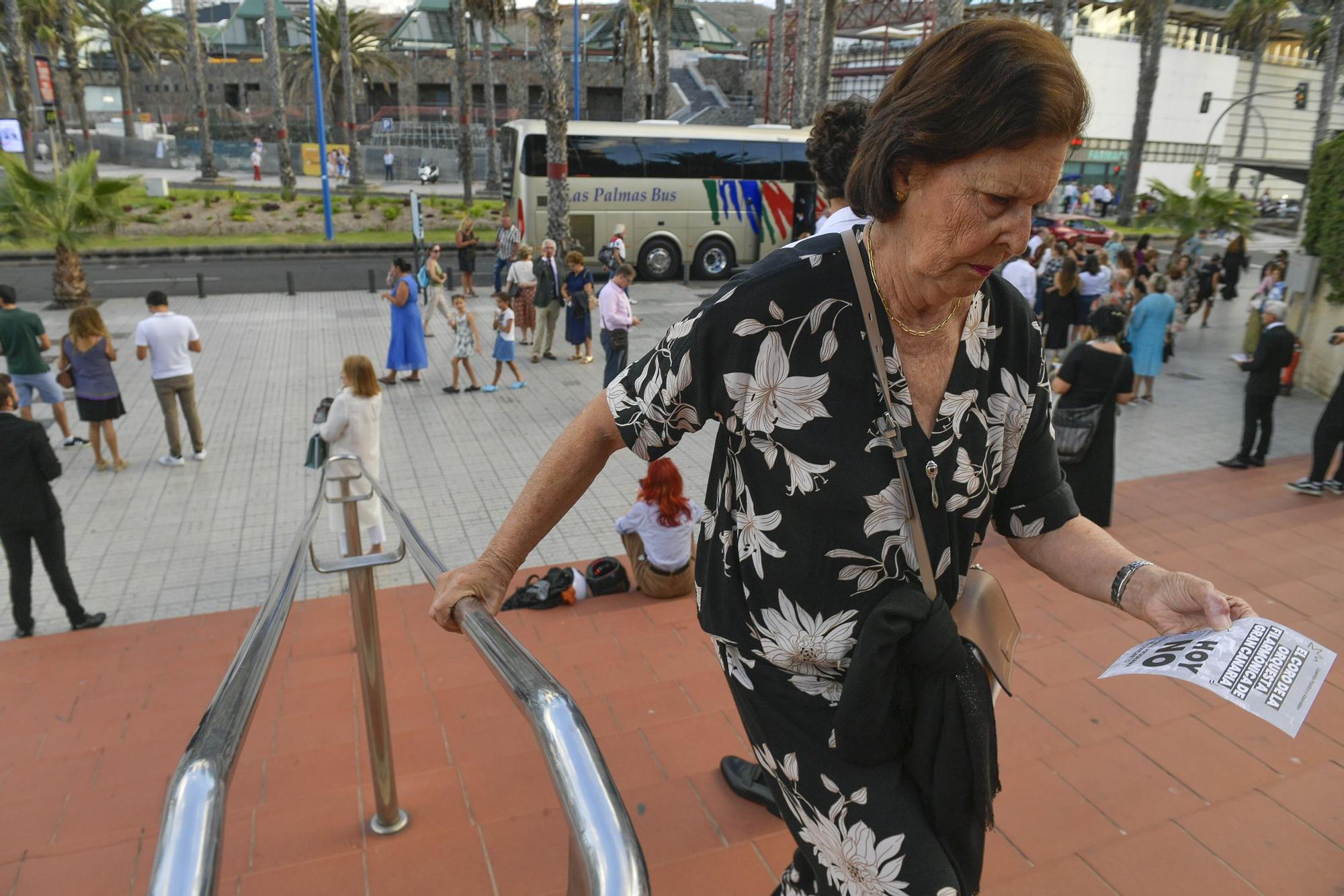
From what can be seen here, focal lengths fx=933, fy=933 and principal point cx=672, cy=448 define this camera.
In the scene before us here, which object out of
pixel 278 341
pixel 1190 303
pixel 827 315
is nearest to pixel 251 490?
pixel 278 341

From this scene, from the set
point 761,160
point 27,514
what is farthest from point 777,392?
point 761,160

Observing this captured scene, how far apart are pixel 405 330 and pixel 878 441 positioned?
1105 cm

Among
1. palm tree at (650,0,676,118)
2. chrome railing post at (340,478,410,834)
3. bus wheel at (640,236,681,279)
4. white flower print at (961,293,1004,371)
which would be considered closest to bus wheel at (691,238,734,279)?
bus wheel at (640,236,681,279)

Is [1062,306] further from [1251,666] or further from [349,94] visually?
[349,94]

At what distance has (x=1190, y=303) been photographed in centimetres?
1677

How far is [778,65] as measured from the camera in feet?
127

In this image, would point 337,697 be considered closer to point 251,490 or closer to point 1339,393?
point 251,490

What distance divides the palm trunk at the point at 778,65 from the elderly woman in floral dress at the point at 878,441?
3712 cm

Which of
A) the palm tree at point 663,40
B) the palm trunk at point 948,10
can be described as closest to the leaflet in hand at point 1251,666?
the palm trunk at point 948,10

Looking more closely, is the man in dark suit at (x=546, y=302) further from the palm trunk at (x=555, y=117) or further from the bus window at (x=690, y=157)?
the bus window at (x=690, y=157)

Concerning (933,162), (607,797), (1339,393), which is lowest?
(1339,393)

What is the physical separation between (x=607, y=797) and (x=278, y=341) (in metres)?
15.1

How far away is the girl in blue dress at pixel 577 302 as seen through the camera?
13.2m

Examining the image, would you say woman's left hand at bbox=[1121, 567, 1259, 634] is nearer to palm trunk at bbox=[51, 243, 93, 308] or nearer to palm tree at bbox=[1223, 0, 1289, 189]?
palm trunk at bbox=[51, 243, 93, 308]
